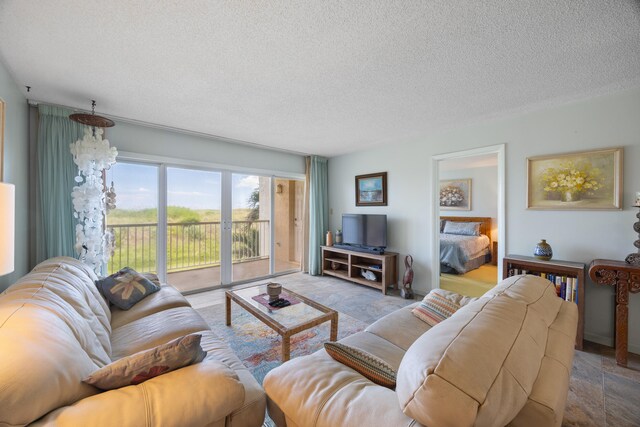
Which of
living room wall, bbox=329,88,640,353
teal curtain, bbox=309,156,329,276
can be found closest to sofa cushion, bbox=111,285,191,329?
teal curtain, bbox=309,156,329,276

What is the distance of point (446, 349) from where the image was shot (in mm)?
754

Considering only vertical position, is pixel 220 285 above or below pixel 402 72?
below

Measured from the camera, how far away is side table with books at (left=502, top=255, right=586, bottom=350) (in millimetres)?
2305

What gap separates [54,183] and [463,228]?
22.6ft

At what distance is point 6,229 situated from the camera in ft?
3.20

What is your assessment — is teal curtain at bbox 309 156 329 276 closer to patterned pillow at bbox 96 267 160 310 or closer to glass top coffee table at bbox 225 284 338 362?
glass top coffee table at bbox 225 284 338 362

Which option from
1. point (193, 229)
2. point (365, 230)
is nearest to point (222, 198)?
point (193, 229)

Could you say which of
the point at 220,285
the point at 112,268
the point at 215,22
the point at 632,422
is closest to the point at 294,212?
the point at 220,285

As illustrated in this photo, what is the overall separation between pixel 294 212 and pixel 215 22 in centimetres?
440

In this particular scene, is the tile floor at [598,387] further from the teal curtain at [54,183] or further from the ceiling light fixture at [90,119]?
the ceiling light fixture at [90,119]

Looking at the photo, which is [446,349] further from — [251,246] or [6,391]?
[251,246]

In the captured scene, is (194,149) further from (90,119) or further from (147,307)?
(147,307)

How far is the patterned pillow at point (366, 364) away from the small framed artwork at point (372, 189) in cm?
333

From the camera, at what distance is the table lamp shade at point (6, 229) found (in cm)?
95
